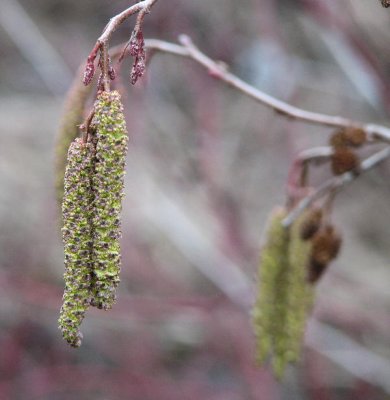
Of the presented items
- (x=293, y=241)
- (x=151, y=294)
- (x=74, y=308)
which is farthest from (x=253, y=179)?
(x=74, y=308)

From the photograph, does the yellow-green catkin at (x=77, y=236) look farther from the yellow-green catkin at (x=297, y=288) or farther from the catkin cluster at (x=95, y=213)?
the yellow-green catkin at (x=297, y=288)

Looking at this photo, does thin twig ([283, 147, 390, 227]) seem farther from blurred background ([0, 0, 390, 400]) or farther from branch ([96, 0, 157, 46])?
blurred background ([0, 0, 390, 400])

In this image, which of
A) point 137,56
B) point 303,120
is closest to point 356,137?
point 303,120

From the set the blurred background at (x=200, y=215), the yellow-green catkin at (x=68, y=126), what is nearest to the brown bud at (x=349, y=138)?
the yellow-green catkin at (x=68, y=126)

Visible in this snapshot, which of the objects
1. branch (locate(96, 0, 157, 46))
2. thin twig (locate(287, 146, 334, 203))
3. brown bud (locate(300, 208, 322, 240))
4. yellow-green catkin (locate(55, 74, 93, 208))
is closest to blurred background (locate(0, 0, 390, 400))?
thin twig (locate(287, 146, 334, 203))

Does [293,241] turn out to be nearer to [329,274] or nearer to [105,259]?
[105,259]
